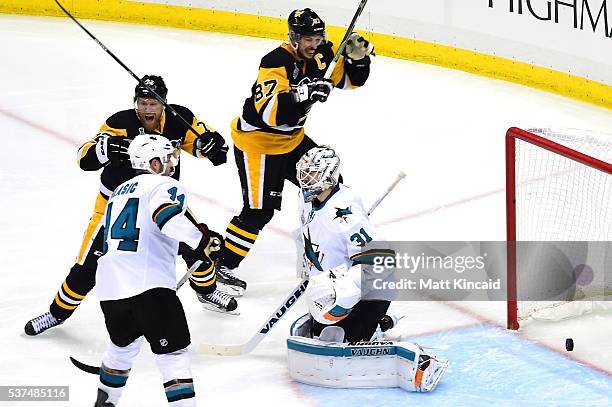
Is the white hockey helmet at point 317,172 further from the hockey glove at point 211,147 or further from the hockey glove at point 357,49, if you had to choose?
the hockey glove at point 357,49

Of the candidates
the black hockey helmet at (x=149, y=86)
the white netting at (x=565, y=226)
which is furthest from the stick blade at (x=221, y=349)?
the white netting at (x=565, y=226)

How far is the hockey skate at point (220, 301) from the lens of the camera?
16.4 feet

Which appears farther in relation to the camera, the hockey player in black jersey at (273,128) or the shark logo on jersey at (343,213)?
the hockey player in black jersey at (273,128)

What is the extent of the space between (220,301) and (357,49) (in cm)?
113

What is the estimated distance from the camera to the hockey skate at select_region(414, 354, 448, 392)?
420cm

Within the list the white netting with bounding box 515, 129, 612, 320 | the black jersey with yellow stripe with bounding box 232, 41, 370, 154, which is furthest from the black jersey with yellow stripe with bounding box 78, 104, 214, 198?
the white netting with bounding box 515, 129, 612, 320

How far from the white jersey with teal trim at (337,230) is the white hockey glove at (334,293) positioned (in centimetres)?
6

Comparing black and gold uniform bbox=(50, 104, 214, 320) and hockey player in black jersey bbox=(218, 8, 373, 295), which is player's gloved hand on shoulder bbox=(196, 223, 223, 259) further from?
hockey player in black jersey bbox=(218, 8, 373, 295)

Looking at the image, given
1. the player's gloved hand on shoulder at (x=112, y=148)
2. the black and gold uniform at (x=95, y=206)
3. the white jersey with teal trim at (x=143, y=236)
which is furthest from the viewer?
the black and gold uniform at (x=95, y=206)

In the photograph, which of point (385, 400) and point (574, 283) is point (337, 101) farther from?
point (385, 400)

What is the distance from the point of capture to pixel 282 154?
5.19 m

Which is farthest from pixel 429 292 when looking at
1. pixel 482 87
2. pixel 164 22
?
pixel 164 22

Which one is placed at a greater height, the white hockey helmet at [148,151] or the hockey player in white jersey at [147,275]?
the white hockey helmet at [148,151]

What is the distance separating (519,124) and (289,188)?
4.71 feet
